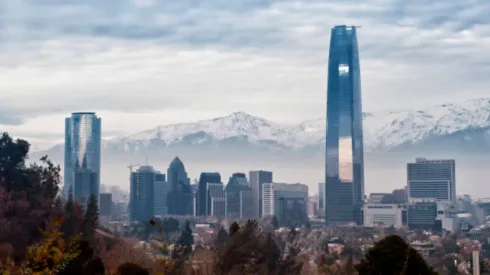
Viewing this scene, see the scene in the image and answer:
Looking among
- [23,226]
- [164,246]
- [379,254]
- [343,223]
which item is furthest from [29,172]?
[343,223]

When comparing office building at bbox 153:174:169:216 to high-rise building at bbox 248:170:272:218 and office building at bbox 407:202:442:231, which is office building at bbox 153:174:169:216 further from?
office building at bbox 407:202:442:231

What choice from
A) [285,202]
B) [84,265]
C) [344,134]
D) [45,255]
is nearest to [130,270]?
[84,265]

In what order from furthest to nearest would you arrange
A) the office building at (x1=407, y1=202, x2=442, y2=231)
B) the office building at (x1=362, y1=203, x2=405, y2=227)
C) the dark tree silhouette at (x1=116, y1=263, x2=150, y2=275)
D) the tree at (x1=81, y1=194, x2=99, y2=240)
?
1. the office building at (x1=362, y1=203, x2=405, y2=227)
2. the office building at (x1=407, y1=202, x2=442, y2=231)
3. the tree at (x1=81, y1=194, x2=99, y2=240)
4. the dark tree silhouette at (x1=116, y1=263, x2=150, y2=275)

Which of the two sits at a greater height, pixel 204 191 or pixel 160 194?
pixel 204 191

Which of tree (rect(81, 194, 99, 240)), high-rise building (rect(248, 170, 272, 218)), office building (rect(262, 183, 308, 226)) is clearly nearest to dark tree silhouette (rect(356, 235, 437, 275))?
tree (rect(81, 194, 99, 240))

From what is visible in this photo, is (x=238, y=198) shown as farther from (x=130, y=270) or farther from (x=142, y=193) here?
(x=130, y=270)

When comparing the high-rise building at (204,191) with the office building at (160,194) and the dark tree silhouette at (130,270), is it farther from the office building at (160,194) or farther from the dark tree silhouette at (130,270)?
the dark tree silhouette at (130,270)

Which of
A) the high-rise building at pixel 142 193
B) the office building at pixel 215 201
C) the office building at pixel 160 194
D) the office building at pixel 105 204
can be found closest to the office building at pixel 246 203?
the office building at pixel 215 201
